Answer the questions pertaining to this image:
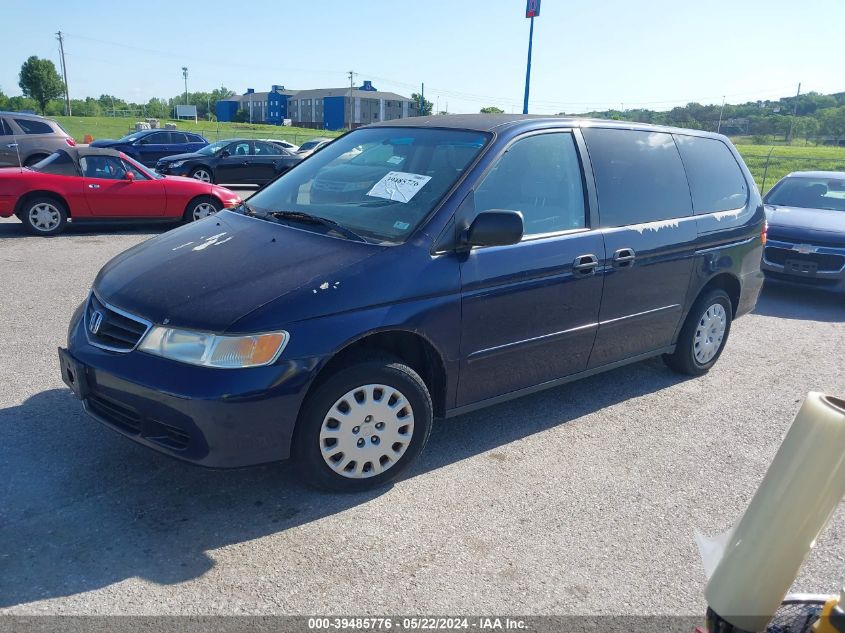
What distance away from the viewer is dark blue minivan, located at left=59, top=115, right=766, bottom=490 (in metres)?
3.03

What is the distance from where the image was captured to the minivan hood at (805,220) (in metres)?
8.23

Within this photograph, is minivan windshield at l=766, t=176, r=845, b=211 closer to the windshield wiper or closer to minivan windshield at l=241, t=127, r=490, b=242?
minivan windshield at l=241, t=127, r=490, b=242

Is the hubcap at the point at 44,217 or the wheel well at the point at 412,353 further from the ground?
the wheel well at the point at 412,353

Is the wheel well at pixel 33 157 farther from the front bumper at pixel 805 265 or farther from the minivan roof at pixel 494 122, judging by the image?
the front bumper at pixel 805 265

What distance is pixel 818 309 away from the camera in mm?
8047

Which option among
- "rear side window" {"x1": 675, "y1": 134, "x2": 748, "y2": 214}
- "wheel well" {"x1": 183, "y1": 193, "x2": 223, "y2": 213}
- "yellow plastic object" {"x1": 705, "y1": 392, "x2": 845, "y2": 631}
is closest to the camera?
"yellow plastic object" {"x1": 705, "y1": 392, "x2": 845, "y2": 631}

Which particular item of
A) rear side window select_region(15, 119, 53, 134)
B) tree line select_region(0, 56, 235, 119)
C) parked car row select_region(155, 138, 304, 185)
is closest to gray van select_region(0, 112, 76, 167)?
rear side window select_region(15, 119, 53, 134)

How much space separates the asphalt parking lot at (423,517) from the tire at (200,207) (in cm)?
650

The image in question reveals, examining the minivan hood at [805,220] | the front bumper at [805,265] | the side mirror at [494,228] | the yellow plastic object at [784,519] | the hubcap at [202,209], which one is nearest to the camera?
the yellow plastic object at [784,519]

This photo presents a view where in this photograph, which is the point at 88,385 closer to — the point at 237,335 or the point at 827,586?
the point at 237,335

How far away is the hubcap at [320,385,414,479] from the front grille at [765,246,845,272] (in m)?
6.67

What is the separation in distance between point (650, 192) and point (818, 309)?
4.64 meters

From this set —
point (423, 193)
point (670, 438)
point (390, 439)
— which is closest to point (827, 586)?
point (670, 438)

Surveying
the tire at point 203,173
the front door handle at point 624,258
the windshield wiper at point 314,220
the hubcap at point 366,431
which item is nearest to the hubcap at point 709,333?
the front door handle at point 624,258
